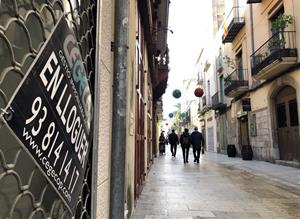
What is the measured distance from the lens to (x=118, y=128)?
3.05 m

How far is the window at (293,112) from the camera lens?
1469 centimetres

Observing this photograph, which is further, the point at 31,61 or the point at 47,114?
the point at 47,114

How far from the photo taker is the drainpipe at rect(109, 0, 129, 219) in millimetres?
3018

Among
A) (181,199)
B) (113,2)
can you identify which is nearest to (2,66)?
(113,2)

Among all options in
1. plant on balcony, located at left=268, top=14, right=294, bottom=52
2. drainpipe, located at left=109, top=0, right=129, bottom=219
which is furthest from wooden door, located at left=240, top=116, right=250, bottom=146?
drainpipe, located at left=109, top=0, right=129, bottom=219

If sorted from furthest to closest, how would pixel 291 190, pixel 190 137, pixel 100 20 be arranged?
pixel 190 137, pixel 291 190, pixel 100 20

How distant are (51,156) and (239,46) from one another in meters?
22.2

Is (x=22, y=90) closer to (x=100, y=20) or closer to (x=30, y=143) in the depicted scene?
(x=30, y=143)

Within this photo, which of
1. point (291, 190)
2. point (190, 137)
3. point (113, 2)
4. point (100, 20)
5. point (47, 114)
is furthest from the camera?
point (190, 137)

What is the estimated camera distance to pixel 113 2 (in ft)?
10.9

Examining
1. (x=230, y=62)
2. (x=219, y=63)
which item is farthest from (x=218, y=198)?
(x=219, y=63)

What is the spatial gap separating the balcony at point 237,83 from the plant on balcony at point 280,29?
5.26 metres

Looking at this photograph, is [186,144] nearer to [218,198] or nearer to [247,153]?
[247,153]

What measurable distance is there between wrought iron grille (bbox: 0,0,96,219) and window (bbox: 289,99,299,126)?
47.5ft
